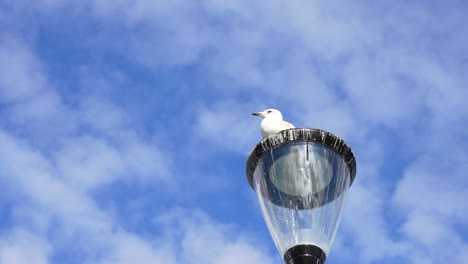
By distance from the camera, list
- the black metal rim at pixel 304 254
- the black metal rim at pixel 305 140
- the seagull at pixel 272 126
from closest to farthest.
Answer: the black metal rim at pixel 304 254
the black metal rim at pixel 305 140
the seagull at pixel 272 126

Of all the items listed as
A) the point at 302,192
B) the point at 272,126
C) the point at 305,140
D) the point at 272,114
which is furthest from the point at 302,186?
the point at 272,114

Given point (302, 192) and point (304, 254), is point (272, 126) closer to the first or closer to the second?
point (302, 192)

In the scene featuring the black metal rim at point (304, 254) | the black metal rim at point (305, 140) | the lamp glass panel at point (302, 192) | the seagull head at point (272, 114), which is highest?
the seagull head at point (272, 114)

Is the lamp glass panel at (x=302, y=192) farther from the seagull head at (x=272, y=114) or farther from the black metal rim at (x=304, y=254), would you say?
the seagull head at (x=272, y=114)

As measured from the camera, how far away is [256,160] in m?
6.96

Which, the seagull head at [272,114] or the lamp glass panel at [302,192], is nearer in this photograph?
the lamp glass panel at [302,192]

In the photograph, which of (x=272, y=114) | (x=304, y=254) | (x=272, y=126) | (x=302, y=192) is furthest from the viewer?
(x=272, y=114)

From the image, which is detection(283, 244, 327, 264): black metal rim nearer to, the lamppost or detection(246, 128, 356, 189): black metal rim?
the lamppost

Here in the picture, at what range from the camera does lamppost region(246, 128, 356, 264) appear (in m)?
6.49

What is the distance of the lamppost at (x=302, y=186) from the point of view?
649 centimetres

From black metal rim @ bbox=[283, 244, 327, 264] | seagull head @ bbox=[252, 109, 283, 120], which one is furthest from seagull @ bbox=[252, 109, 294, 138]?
black metal rim @ bbox=[283, 244, 327, 264]

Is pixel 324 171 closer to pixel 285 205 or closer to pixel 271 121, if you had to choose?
pixel 285 205

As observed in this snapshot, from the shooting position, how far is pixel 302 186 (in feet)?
21.7

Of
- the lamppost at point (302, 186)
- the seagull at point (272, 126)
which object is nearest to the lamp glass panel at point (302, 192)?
the lamppost at point (302, 186)
